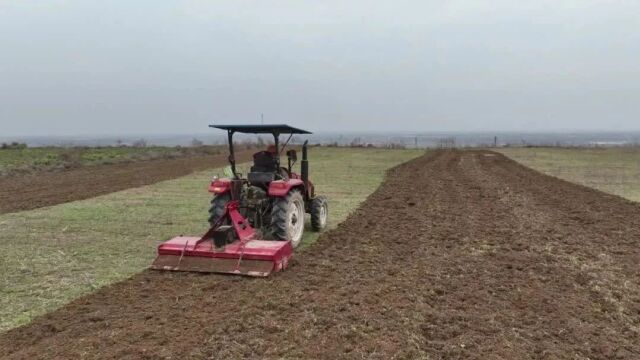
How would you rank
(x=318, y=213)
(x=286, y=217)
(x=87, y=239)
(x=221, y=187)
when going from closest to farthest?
(x=286, y=217)
(x=221, y=187)
(x=87, y=239)
(x=318, y=213)

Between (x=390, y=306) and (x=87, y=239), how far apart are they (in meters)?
5.72

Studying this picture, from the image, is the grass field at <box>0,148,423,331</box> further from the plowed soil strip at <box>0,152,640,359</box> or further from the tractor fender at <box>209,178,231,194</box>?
the tractor fender at <box>209,178,231,194</box>

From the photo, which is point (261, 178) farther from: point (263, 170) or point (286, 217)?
point (286, 217)

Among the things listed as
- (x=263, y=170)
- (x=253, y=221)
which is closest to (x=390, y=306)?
(x=253, y=221)

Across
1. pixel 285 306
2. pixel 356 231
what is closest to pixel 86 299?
pixel 285 306

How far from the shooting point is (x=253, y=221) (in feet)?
26.6

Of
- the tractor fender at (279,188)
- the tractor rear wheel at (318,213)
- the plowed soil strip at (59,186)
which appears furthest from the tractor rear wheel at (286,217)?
the plowed soil strip at (59,186)

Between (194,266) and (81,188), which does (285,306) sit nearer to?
(194,266)

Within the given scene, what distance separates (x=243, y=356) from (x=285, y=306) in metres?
1.23

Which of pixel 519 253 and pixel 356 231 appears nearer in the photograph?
pixel 519 253

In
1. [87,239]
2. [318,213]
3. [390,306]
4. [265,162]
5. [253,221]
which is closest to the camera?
[390,306]

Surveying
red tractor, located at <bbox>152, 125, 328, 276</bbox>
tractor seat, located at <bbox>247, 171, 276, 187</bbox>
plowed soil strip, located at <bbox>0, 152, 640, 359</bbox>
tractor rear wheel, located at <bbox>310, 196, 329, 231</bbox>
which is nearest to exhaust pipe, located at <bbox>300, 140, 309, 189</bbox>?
red tractor, located at <bbox>152, 125, 328, 276</bbox>

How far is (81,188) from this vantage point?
1755 centimetres

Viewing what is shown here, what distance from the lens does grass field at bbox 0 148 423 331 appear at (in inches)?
244
